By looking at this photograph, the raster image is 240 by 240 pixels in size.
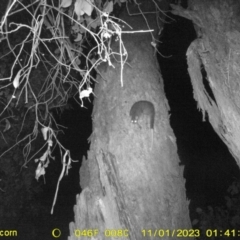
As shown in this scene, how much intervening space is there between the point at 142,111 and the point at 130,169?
0.31m

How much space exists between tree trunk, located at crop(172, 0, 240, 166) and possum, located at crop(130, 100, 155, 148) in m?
0.27

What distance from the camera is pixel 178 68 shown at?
3.55 meters

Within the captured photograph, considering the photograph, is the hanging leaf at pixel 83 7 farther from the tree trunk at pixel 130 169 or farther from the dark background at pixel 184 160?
the dark background at pixel 184 160

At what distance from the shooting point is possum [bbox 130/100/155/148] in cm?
186

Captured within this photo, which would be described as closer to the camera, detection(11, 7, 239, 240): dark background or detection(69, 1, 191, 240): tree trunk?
detection(69, 1, 191, 240): tree trunk

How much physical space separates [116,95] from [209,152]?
8.61 feet

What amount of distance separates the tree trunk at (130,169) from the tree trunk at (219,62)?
218 millimetres

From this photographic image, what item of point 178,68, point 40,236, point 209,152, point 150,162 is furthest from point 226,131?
point 40,236

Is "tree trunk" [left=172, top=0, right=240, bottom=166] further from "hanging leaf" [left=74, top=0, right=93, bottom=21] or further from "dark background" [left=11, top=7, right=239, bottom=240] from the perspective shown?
"dark background" [left=11, top=7, right=239, bottom=240]

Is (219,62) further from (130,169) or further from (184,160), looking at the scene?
(184,160)

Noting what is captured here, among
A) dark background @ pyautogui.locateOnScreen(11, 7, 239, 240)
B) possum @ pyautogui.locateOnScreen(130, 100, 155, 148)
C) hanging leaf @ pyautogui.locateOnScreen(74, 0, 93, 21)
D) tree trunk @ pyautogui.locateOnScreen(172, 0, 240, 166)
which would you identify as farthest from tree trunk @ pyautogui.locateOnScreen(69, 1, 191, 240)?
dark background @ pyautogui.locateOnScreen(11, 7, 239, 240)

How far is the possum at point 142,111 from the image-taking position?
186cm

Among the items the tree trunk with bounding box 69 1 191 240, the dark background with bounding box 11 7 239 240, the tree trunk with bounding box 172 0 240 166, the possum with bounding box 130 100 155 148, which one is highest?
the tree trunk with bounding box 172 0 240 166

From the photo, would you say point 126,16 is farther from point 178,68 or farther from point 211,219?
point 211,219
